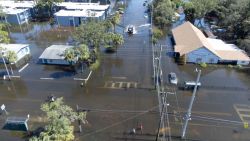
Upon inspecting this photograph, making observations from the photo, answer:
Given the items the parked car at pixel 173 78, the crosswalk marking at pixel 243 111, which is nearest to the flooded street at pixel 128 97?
the crosswalk marking at pixel 243 111

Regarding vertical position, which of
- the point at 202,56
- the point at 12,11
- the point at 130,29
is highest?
the point at 12,11

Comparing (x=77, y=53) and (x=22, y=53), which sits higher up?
(x=77, y=53)

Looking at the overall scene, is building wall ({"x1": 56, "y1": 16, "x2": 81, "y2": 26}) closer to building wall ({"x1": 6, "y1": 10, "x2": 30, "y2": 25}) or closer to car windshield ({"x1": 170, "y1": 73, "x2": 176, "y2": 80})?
building wall ({"x1": 6, "y1": 10, "x2": 30, "y2": 25})

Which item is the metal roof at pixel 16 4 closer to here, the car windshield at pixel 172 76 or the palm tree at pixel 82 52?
the palm tree at pixel 82 52

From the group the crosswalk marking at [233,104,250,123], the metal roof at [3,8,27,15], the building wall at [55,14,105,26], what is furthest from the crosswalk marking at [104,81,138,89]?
the metal roof at [3,8,27,15]

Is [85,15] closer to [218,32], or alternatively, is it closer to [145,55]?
[145,55]

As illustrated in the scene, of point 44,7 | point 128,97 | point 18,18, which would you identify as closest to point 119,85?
point 128,97

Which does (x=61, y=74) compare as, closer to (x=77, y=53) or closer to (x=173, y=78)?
(x=77, y=53)
